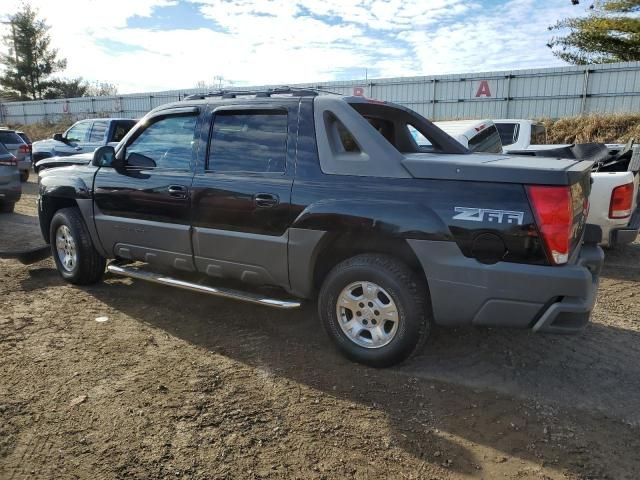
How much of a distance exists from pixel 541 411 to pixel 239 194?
2580 mm

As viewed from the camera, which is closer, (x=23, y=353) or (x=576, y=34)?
(x=23, y=353)

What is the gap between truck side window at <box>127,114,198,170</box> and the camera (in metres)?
4.38

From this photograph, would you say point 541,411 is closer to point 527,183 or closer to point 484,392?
point 484,392

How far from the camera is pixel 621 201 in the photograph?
19.3 ft

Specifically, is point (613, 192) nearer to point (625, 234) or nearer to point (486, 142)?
point (625, 234)

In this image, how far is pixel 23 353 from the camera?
12.6 feet

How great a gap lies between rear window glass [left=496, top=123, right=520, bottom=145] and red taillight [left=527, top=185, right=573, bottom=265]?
7.95m

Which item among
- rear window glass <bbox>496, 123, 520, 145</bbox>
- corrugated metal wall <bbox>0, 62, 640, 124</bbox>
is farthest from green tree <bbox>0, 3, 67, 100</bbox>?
rear window glass <bbox>496, 123, 520, 145</bbox>

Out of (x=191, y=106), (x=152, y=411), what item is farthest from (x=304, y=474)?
(x=191, y=106)

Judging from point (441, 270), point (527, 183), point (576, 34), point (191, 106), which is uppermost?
point (576, 34)

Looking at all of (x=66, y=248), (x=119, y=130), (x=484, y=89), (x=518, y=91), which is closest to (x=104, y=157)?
(x=66, y=248)

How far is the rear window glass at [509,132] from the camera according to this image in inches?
406

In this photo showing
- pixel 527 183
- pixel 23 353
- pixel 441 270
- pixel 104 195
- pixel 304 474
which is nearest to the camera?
pixel 304 474

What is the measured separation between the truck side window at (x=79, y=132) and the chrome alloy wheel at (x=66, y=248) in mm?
8502
